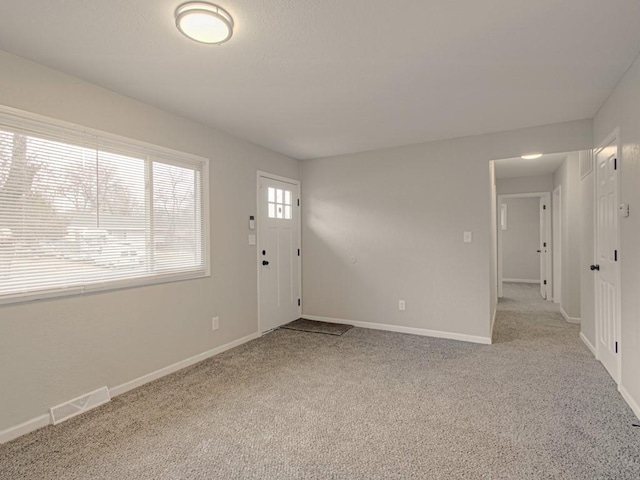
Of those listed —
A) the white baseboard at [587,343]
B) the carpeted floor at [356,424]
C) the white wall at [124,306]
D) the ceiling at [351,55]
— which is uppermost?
the ceiling at [351,55]

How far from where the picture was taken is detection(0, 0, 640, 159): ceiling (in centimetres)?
177

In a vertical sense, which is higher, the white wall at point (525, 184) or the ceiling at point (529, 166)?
the ceiling at point (529, 166)

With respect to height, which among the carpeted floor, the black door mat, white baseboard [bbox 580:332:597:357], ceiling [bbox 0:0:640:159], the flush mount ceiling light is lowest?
the carpeted floor

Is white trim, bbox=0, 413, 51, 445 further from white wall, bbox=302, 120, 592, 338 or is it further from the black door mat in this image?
white wall, bbox=302, 120, 592, 338

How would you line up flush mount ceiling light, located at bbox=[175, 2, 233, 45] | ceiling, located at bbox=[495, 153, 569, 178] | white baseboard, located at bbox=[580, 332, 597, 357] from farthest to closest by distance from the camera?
ceiling, located at bbox=[495, 153, 569, 178]
white baseboard, located at bbox=[580, 332, 597, 357]
flush mount ceiling light, located at bbox=[175, 2, 233, 45]

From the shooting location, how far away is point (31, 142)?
2234 millimetres

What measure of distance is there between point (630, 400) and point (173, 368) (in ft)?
12.0

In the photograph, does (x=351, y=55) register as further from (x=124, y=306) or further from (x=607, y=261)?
(x=607, y=261)

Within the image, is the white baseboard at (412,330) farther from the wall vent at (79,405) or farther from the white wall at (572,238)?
the wall vent at (79,405)

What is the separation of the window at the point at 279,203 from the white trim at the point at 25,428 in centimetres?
295

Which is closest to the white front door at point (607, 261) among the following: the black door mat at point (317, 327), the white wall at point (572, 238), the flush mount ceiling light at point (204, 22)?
the white wall at point (572, 238)

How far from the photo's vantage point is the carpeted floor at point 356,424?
1824 mm

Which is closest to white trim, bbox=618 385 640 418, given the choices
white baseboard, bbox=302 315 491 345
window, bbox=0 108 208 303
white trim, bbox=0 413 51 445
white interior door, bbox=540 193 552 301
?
white baseboard, bbox=302 315 491 345

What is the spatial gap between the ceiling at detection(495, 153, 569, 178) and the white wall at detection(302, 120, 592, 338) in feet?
3.95
